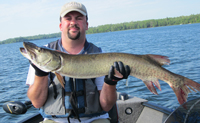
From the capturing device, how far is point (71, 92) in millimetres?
3043

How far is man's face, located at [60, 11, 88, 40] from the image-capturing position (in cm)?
321

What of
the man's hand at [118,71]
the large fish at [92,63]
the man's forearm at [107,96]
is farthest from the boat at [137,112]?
the large fish at [92,63]

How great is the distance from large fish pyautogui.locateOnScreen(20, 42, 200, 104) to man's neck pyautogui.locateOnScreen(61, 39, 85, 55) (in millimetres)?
635

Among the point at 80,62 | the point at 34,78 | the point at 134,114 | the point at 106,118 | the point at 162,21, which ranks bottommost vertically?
the point at 134,114

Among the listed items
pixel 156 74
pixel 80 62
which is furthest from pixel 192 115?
pixel 80 62

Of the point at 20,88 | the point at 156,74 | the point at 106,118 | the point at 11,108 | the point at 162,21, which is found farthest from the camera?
the point at 162,21

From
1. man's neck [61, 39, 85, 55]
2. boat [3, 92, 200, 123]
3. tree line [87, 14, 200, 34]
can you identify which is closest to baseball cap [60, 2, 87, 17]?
man's neck [61, 39, 85, 55]

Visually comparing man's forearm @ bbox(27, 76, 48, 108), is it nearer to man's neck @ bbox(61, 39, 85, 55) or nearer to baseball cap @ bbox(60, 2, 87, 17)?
man's neck @ bbox(61, 39, 85, 55)

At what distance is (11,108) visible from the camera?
374cm

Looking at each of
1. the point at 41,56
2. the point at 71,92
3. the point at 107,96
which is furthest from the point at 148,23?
the point at 41,56

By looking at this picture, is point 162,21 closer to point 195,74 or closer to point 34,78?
point 195,74

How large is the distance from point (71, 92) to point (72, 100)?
14 centimetres

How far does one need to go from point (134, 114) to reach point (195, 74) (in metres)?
7.14

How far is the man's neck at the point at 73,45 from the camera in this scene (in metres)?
3.31
